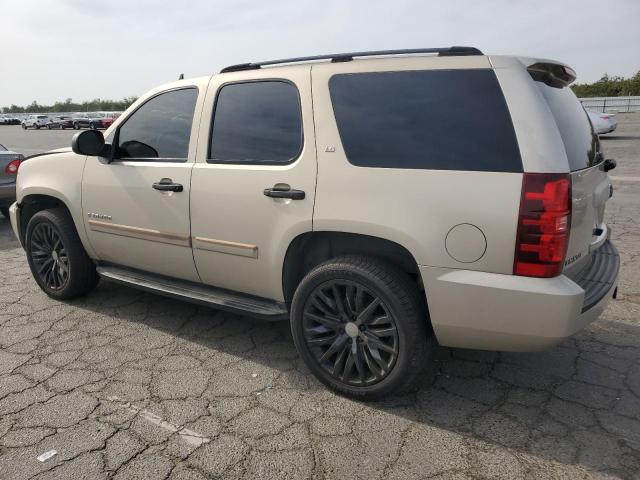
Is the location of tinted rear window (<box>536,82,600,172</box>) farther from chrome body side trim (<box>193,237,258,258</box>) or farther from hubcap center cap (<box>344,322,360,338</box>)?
chrome body side trim (<box>193,237,258,258</box>)

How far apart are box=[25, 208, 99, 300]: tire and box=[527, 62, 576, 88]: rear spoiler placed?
3.48m

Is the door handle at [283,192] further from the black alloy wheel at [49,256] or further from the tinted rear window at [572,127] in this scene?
the black alloy wheel at [49,256]

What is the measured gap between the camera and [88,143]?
3598 millimetres

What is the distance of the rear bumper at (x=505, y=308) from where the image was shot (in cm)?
226

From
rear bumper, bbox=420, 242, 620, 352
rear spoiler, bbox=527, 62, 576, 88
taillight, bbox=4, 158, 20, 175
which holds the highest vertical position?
rear spoiler, bbox=527, 62, 576, 88

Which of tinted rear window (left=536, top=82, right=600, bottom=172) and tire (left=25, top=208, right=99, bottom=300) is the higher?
tinted rear window (left=536, top=82, right=600, bottom=172)

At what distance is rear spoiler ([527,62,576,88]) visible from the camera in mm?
2432

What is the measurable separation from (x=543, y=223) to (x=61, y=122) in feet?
159

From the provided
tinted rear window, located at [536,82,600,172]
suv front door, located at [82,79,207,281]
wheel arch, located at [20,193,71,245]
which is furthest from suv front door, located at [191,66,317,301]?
wheel arch, located at [20,193,71,245]

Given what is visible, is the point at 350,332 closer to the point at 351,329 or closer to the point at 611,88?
the point at 351,329

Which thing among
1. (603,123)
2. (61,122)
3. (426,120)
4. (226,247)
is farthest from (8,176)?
(61,122)

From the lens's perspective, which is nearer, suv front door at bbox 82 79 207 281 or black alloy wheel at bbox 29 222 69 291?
suv front door at bbox 82 79 207 281

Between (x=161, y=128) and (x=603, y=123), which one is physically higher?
(x=161, y=128)

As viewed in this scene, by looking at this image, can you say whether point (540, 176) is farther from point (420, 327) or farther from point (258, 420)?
point (258, 420)
